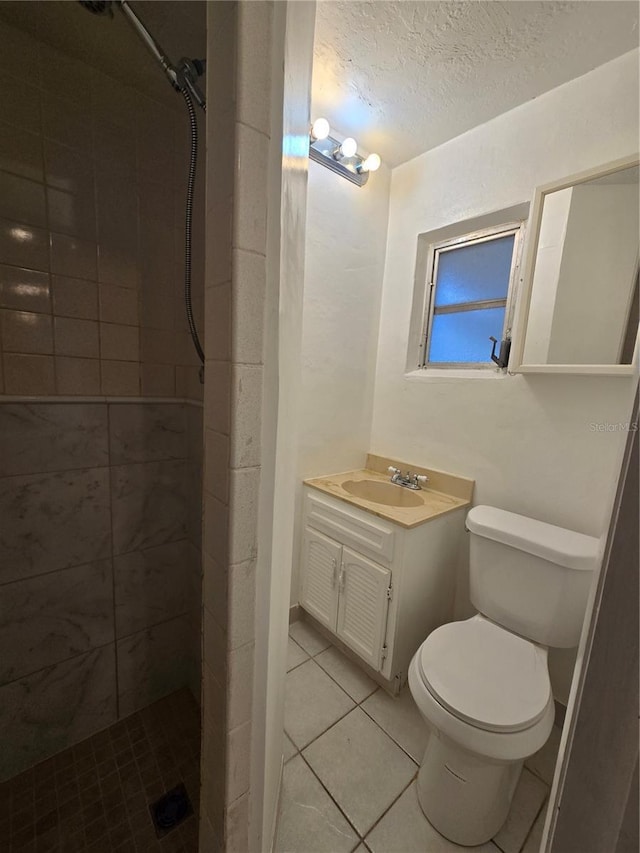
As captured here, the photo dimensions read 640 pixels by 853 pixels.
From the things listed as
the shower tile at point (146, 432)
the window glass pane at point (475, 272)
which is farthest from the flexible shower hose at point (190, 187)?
the window glass pane at point (475, 272)

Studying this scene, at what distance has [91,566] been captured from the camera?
3.68ft

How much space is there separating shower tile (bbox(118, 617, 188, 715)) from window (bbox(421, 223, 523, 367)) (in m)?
1.76

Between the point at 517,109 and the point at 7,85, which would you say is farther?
the point at 517,109

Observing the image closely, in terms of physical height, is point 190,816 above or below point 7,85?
below

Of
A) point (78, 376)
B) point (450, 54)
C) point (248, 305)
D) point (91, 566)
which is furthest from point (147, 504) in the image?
point (450, 54)

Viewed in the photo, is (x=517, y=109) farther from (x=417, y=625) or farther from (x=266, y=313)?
(x=417, y=625)

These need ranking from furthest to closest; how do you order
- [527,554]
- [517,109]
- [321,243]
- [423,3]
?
[321,243] < [517,109] < [527,554] < [423,3]

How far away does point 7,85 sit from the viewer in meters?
0.91

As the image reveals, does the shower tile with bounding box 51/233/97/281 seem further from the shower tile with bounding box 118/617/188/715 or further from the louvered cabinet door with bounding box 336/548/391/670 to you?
the louvered cabinet door with bounding box 336/548/391/670

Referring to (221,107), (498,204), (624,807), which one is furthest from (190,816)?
(498,204)

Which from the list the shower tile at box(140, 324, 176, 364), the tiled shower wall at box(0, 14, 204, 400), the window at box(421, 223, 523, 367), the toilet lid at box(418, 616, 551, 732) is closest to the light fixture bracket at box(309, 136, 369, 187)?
the window at box(421, 223, 523, 367)

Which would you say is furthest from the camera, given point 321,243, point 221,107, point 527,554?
point 321,243

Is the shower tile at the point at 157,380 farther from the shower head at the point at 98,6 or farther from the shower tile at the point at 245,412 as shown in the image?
the shower head at the point at 98,6

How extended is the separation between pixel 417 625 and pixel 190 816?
3.25 feet
